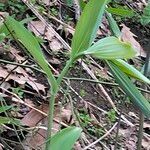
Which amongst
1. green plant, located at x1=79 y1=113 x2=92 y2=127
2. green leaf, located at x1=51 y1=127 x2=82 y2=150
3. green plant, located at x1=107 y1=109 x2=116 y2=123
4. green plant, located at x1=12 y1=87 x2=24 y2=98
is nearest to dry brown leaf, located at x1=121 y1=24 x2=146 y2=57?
green plant, located at x1=107 y1=109 x2=116 y2=123

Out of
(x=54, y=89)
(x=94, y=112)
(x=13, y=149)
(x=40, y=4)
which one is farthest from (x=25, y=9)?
(x=54, y=89)

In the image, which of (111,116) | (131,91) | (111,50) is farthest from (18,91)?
(111,50)

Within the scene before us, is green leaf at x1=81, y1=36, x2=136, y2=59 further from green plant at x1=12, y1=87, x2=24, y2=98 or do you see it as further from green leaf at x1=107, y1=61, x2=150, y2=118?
Result: green plant at x1=12, y1=87, x2=24, y2=98

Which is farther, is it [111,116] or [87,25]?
[111,116]

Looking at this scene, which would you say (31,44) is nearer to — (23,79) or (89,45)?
(89,45)

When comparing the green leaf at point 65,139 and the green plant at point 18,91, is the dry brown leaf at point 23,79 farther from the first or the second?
the green leaf at point 65,139
